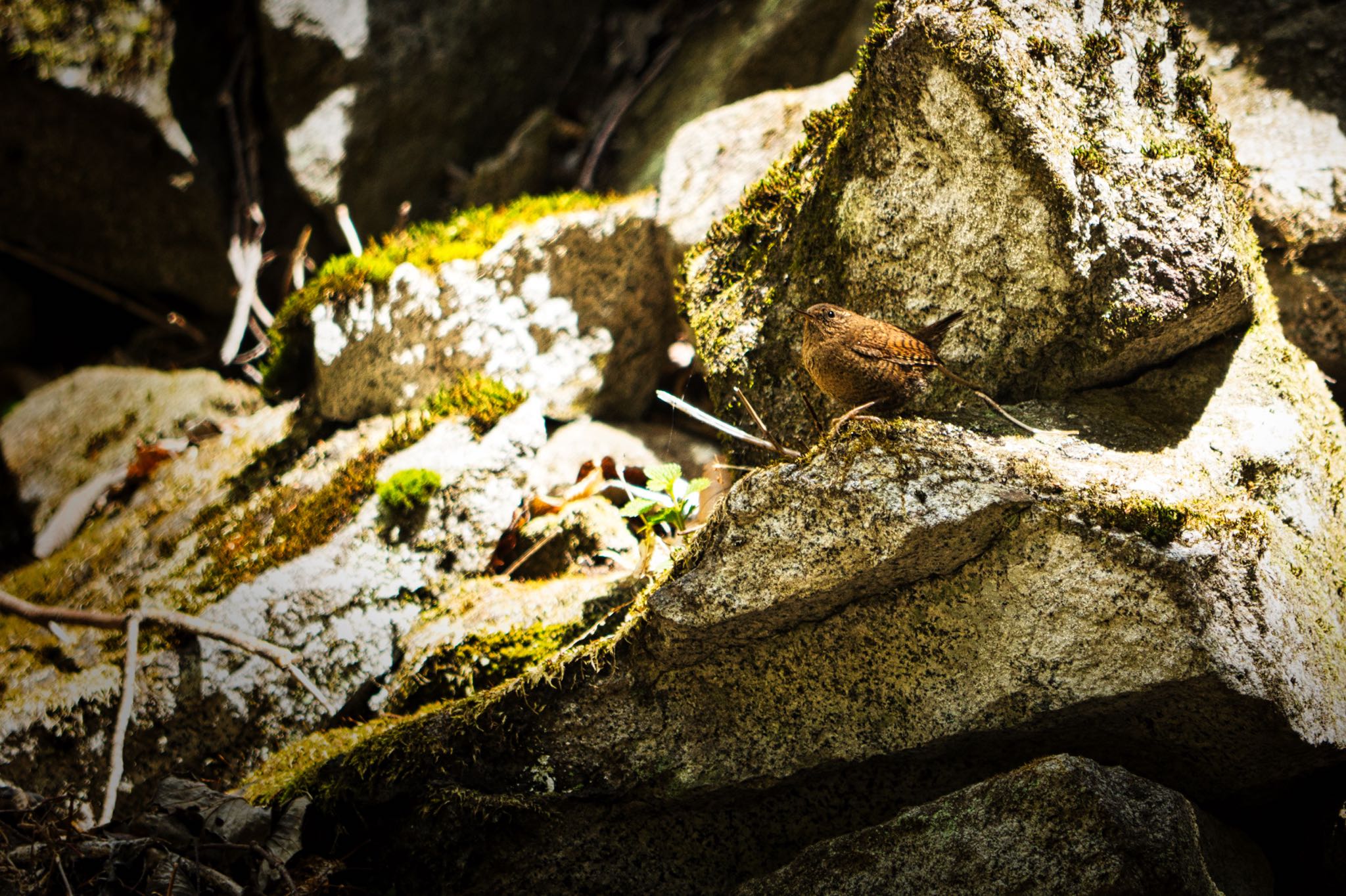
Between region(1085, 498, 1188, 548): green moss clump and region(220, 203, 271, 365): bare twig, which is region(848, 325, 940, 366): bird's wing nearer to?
region(1085, 498, 1188, 548): green moss clump

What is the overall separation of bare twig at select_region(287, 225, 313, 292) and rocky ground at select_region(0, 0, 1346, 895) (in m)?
1.00

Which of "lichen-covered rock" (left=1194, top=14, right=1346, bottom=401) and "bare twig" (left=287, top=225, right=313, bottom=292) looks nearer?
"lichen-covered rock" (left=1194, top=14, right=1346, bottom=401)

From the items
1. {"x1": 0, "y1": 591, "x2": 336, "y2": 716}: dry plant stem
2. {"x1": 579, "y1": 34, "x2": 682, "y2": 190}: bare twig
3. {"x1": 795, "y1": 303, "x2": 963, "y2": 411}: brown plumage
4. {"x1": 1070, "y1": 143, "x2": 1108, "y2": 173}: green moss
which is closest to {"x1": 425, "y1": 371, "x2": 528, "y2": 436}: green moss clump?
{"x1": 0, "y1": 591, "x2": 336, "y2": 716}: dry plant stem

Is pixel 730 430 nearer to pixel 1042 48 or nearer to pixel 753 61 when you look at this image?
pixel 1042 48

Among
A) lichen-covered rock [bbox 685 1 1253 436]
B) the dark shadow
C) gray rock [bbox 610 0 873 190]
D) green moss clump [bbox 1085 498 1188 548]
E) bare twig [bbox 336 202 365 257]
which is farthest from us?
gray rock [bbox 610 0 873 190]

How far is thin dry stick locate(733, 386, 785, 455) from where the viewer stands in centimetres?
295

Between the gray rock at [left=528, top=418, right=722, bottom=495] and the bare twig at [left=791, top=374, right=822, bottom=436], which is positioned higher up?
the bare twig at [left=791, top=374, right=822, bottom=436]

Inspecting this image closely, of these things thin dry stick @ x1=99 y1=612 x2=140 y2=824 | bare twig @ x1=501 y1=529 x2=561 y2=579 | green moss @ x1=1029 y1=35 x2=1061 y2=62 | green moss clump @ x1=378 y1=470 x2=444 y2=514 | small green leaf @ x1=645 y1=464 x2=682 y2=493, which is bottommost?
thin dry stick @ x1=99 y1=612 x2=140 y2=824

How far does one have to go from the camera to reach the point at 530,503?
4082mm

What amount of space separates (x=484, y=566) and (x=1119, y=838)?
2.73 meters

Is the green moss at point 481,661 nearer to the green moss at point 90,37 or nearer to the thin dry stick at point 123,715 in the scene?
the thin dry stick at point 123,715

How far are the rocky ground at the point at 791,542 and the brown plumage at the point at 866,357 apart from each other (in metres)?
0.19

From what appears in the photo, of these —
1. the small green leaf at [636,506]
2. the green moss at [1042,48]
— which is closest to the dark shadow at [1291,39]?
the green moss at [1042,48]

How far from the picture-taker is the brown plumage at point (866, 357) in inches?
108
